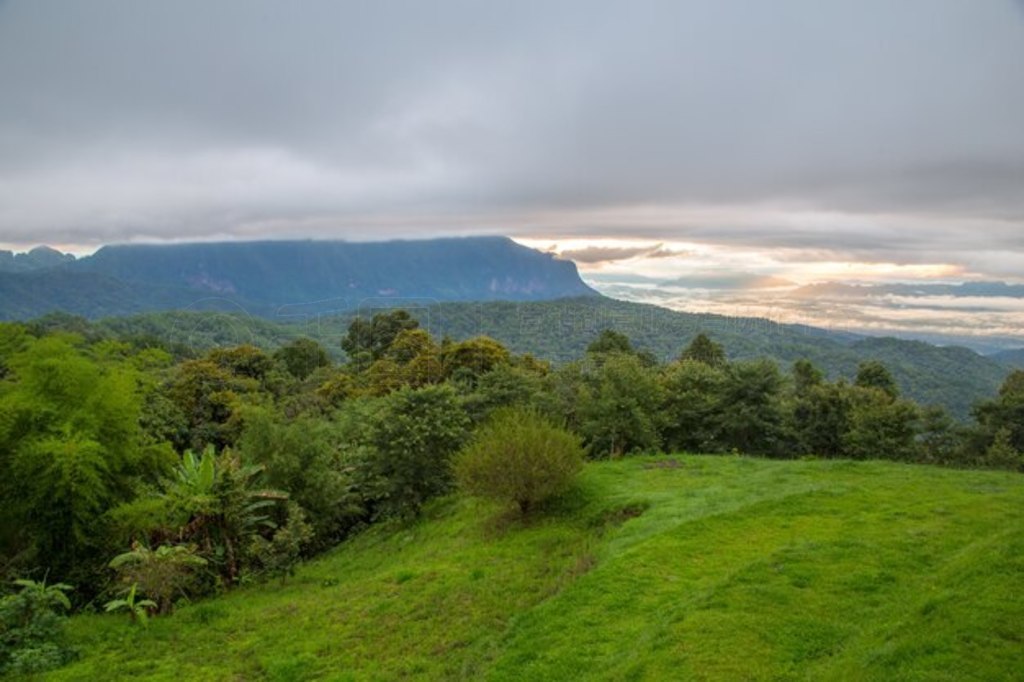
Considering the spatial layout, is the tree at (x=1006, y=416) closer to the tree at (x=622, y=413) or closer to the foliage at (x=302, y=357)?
the tree at (x=622, y=413)

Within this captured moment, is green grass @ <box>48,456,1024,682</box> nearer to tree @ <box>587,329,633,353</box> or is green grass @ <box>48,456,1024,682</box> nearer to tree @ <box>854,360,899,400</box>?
tree @ <box>854,360,899,400</box>

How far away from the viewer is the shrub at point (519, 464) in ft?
61.3

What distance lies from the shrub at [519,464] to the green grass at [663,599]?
1296 mm

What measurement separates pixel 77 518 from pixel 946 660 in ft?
64.6

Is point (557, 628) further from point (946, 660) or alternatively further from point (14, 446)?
point (14, 446)

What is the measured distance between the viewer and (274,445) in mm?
23953

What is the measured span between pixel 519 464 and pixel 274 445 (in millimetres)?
10908

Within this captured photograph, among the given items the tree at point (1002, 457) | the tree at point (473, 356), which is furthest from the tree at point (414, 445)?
the tree at point (1002, 457)

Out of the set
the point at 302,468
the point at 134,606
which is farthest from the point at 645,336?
the point at 134,606

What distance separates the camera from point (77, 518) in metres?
16.9

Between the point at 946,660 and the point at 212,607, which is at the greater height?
the point at 946,660

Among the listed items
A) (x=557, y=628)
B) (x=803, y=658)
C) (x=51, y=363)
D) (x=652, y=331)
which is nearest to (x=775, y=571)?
(x=803, y=658)

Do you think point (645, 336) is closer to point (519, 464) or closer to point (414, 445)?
point (414, 445)

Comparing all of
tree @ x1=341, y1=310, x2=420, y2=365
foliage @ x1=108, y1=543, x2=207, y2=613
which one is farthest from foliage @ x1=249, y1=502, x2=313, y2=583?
tree @ x1=341, y1=310, x2=420, y2=365
